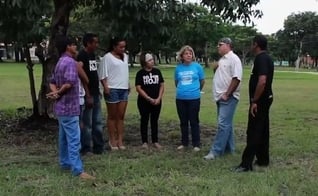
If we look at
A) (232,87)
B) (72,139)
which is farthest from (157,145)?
(72,139)

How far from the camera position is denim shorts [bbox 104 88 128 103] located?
327 inches

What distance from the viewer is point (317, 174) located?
270 inches

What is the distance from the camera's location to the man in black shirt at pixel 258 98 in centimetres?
686

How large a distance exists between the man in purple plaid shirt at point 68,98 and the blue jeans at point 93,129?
1380 mm

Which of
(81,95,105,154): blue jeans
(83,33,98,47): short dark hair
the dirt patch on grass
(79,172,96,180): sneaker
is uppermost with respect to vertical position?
(83,33,98,47): short dark hair

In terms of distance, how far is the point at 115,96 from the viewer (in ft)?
27.4

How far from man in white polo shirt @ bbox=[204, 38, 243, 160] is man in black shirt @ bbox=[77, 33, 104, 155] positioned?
5.63 ft

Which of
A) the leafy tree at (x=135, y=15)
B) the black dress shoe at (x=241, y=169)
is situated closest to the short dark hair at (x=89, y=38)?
the leafy tree at (x=135, y=15)

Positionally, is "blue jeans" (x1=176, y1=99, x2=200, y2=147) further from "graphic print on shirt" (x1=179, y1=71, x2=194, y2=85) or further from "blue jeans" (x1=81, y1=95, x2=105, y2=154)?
"blue jeans" (x1=81, y1=95, x2=105, y2=154)

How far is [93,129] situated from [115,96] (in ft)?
2.01

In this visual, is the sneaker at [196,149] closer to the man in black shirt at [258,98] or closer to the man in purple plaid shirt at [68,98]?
the man in black shirt at [258,98]

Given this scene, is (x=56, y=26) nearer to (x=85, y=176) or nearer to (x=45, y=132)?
(x=45, y=132)

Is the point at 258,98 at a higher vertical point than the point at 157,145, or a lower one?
higher

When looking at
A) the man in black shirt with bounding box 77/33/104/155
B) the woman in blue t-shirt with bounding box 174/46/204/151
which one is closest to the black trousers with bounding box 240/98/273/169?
the woman in blue t-shirt with bounding box 174/46/204/151
